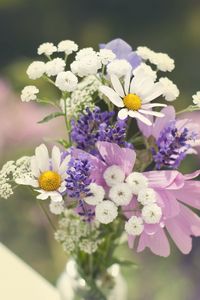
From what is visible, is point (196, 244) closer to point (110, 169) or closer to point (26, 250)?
point (26, 250)

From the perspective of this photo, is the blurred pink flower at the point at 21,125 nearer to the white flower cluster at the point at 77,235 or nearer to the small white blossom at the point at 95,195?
the white flower cluster at the point at 77,235

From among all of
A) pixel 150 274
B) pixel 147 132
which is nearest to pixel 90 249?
pixel 147 132

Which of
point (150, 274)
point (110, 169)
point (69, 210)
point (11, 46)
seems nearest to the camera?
point (110, 169)

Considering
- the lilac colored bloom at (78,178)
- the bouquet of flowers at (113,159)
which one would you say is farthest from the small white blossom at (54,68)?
the lilac colored bloom at (78,178)

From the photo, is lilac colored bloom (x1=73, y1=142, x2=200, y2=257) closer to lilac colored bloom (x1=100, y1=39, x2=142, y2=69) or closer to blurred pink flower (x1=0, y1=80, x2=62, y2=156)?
lilac colored bloom (x1=100, y1=39, x2=142, y2=69)

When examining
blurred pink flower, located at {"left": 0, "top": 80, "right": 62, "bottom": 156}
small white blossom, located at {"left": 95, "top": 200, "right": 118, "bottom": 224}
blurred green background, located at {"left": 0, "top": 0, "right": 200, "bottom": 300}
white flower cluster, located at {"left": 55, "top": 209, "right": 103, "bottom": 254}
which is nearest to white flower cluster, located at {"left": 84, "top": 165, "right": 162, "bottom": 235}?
small white blossom, located at {"left": 95, "top": 200, "right": 118, "bottom": 224}

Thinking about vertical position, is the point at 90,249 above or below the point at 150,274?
above
